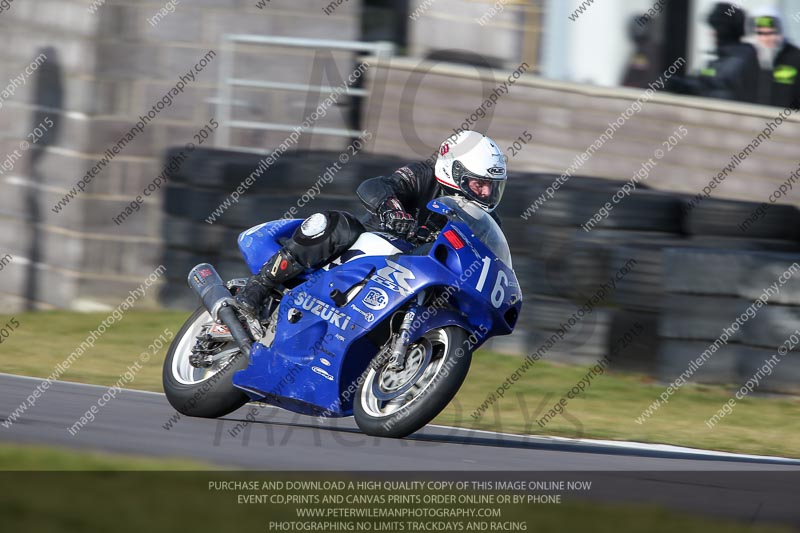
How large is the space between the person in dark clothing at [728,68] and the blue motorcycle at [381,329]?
19.1 feet

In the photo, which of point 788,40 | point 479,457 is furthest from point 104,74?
point 479,457

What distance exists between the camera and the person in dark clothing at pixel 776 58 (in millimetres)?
11234

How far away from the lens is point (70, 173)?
517 inches

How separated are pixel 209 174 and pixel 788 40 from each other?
5280 millimetres

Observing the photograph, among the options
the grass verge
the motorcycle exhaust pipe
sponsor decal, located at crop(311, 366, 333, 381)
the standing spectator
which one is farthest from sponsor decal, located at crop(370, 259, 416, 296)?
the standing spectator

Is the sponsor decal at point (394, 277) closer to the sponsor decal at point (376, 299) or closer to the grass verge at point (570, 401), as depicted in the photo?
the sponsor decal at point (376, 299)

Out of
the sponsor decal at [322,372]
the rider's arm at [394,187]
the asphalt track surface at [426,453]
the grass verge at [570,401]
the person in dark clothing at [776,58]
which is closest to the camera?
the asphalt track surface at [426,453]

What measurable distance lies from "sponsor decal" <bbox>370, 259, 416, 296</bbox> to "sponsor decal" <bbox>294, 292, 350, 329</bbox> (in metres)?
0.25

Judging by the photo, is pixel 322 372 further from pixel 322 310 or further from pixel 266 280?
pixel 266 280

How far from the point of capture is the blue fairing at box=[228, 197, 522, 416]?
6.21 metres

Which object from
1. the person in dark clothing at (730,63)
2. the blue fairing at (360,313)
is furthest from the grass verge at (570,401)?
the person in dark clothing at (730,63)

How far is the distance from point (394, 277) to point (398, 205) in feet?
1.41

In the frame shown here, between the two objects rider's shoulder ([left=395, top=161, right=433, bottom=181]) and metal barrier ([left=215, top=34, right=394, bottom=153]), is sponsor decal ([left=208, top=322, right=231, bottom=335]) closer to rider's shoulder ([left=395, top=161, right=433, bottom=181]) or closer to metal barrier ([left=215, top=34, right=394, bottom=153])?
rider's shoulder ([left=395, top=161, right=433, bottom=181])
